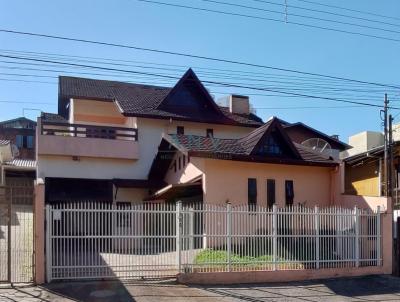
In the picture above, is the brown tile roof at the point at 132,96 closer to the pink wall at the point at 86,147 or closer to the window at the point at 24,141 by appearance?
the pink wall at the point at 86,147

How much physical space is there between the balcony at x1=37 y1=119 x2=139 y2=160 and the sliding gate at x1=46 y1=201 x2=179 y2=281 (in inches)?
512

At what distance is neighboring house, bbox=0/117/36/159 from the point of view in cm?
5072

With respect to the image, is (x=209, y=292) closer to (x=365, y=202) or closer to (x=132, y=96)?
(x=365, y=202)

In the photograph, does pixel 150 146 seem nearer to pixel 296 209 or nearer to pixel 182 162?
pixel 182 162

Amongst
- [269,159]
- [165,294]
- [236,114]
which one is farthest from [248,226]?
[236,114]

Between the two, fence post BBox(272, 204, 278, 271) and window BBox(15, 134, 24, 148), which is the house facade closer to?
window BBox(15, 134, 24, 148)

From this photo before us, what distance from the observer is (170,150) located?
78.6 ft

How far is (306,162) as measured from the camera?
2078cm

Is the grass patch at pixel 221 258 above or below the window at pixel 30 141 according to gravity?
below

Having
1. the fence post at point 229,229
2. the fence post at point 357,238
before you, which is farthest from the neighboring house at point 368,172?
the fence post at point 229,229

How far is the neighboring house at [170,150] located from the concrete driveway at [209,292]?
244 inches

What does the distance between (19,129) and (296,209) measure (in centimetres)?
4259

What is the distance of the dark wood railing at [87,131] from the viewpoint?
25422 mm

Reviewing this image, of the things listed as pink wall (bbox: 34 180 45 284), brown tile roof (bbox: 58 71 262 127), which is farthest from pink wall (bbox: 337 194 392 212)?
pink wall (bbox: 34 180 45 284)
